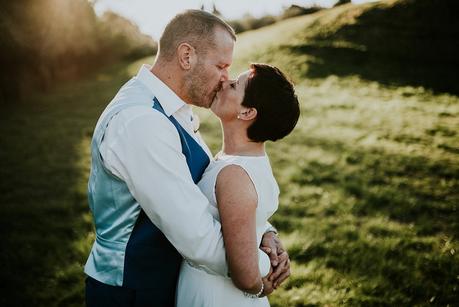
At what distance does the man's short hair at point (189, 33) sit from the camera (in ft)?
8.71

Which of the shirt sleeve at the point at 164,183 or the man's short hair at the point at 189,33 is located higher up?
the man's short hair at the point at 189,33

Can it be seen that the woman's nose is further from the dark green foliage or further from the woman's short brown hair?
the dark green foliage

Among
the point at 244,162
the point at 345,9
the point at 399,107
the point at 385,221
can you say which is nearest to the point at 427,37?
the point at 345,9

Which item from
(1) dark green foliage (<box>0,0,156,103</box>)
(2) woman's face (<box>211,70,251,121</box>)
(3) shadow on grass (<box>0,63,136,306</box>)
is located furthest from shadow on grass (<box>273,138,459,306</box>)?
(1) dark green foliage (<box>0,0,156,103</box>)

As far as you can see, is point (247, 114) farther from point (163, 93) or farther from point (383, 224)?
point (383, 224)

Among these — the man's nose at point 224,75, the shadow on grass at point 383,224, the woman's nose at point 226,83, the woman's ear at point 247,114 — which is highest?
the man's nose at point 224,75

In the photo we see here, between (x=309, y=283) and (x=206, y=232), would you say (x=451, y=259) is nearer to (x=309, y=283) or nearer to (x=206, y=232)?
(x=309, y=283)

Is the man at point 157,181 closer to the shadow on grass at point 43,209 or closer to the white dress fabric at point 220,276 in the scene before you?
the white dress fabric at point 220,276

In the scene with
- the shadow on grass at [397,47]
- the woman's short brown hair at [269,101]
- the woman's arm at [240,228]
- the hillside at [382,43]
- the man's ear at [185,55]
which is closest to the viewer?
the woman's arm at [240,228]

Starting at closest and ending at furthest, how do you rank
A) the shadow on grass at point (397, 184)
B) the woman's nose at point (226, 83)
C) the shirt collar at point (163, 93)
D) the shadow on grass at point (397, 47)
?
the shirt collar at point (163, 93) → the woman's nose at point (226, 83) → the shadow on grass at point (397, 184) → the shadow on grass at point (397, 47)

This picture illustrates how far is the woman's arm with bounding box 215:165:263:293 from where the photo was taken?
2.04m

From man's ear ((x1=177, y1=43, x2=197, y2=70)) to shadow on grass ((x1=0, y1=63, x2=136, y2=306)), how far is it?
3214 mm

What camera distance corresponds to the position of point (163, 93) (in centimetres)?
235

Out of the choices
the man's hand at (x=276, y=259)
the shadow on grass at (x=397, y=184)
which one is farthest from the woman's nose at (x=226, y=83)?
the shadow on grass at (x=397, y=184)
